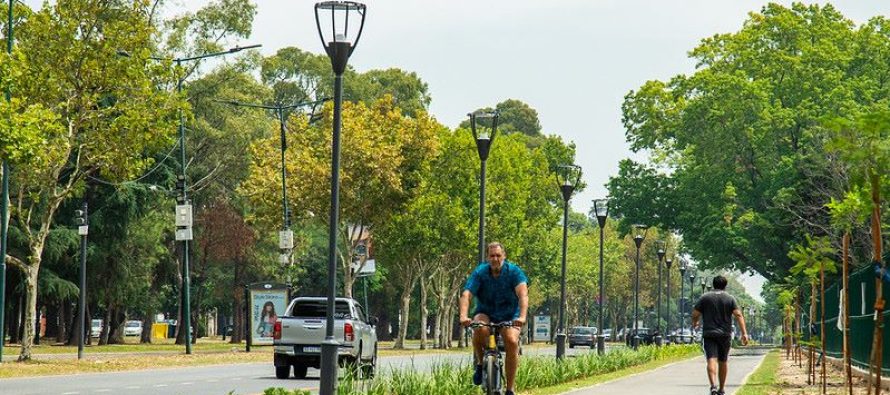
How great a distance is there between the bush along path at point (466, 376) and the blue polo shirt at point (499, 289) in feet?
8.54

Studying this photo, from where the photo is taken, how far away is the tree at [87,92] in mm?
37438

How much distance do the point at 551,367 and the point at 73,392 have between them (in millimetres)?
8727

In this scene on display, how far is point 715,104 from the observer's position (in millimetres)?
68375

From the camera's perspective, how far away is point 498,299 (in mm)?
16094

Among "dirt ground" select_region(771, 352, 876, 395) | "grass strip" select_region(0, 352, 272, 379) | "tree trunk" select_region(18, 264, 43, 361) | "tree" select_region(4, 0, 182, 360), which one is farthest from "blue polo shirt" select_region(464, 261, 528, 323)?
"tree trunk" select_region(18, 264, 43, 361)

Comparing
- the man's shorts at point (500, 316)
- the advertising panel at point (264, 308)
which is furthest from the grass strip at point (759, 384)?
the advertising panel at point (264, 308)

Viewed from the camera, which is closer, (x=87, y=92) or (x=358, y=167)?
(x=87, y=92)

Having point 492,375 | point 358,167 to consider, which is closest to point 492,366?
point 492,375

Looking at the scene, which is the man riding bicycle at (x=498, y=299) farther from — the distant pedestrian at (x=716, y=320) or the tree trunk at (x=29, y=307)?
the tree trunk at (x=29, y=307)

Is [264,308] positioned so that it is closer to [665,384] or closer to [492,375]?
[665,384]

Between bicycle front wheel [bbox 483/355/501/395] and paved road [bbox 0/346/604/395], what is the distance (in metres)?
6.02

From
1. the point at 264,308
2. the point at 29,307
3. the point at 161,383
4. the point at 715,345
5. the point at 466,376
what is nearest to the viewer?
the point at 715,345

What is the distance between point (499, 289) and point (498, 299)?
11cm

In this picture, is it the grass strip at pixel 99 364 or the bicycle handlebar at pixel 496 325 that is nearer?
the bicycle handlebar at pixel 496 325
